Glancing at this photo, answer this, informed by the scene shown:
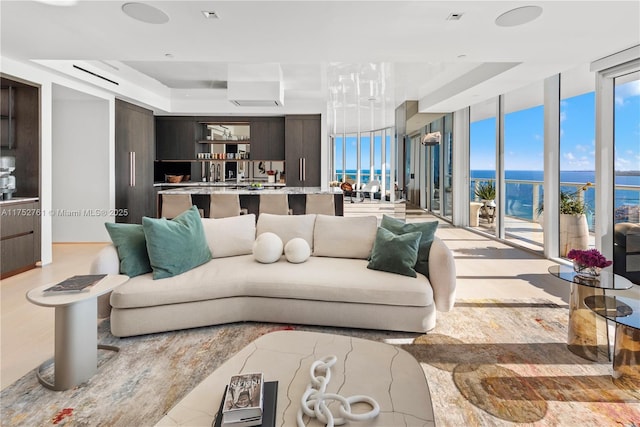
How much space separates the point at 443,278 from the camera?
9.66 feet

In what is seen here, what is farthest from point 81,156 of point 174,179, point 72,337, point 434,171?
point 434,171

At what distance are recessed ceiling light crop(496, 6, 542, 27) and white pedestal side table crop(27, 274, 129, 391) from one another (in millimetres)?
3670

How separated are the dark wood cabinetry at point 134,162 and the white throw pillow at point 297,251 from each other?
4.76 meters

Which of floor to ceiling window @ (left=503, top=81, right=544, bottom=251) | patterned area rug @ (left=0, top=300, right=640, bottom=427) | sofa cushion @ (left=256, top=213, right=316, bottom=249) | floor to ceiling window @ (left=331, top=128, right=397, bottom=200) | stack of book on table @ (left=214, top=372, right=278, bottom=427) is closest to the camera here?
stack of book on table @ (left=214, top=372, right=278, bottom=427)

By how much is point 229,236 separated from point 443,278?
6.52 ft

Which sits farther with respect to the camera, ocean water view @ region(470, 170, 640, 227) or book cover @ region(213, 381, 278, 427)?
ocean water view @ region(470, 170, 640, 227)

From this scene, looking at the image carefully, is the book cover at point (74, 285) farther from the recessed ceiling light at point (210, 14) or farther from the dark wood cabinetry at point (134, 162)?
the dark wood cabinetry at point (134, 162)

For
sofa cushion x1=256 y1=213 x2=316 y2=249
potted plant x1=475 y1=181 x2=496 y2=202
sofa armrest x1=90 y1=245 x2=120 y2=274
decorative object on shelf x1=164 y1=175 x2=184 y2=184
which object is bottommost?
sofa armrest x1=90 y1=245 x2=120 y2=274

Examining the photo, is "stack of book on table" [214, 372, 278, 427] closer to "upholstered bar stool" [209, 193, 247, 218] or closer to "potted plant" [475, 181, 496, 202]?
"upholstered bar stool" [209, 193, 247, 218]

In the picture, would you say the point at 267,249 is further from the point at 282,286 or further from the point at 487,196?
the point at 487,196

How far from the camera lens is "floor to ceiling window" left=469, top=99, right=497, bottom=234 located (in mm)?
7594

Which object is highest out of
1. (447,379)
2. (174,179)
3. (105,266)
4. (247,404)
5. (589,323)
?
(174,179)

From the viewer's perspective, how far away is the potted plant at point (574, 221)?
5.20 meters

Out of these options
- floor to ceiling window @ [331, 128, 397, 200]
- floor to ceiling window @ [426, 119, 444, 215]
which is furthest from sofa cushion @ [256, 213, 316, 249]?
floor to ceiling window @ [331, 128, 397, 200]
